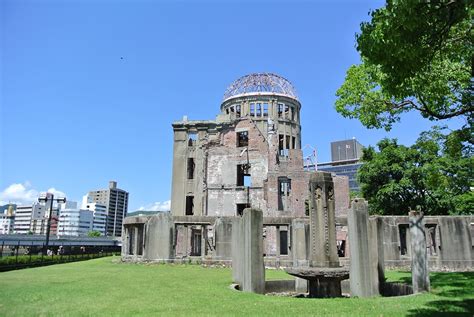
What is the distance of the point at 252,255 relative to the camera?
37.8 ft

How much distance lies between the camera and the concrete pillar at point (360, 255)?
424 inches

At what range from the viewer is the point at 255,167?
A: 35.0 metres

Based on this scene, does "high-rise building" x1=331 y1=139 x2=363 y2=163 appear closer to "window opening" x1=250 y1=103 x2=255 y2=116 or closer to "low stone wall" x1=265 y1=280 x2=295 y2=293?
"window opening" x1=250 y1=103 x2=255 y2=116

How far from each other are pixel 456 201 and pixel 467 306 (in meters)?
25.5

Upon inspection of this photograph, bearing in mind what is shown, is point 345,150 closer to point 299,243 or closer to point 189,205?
point 189,205

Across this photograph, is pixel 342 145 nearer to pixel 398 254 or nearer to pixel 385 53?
pixel 398 254

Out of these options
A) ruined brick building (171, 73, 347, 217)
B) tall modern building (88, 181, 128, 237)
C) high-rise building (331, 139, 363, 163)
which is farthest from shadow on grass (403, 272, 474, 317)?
tall modern building (88, 181, 128, 237)

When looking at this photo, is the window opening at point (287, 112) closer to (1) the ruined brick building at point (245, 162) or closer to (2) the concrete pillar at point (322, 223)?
(1) the ruined brick building at point (245, 162)

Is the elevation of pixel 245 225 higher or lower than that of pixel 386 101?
lower

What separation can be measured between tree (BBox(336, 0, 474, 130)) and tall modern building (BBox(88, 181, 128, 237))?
443 ft

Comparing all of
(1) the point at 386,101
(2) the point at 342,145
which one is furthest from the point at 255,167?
(2) the point at 342,145

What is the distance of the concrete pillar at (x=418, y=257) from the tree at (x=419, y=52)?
137 inches

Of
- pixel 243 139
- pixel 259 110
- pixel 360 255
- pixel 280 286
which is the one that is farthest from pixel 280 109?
pixel 360 255

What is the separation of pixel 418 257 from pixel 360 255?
5.33ft
